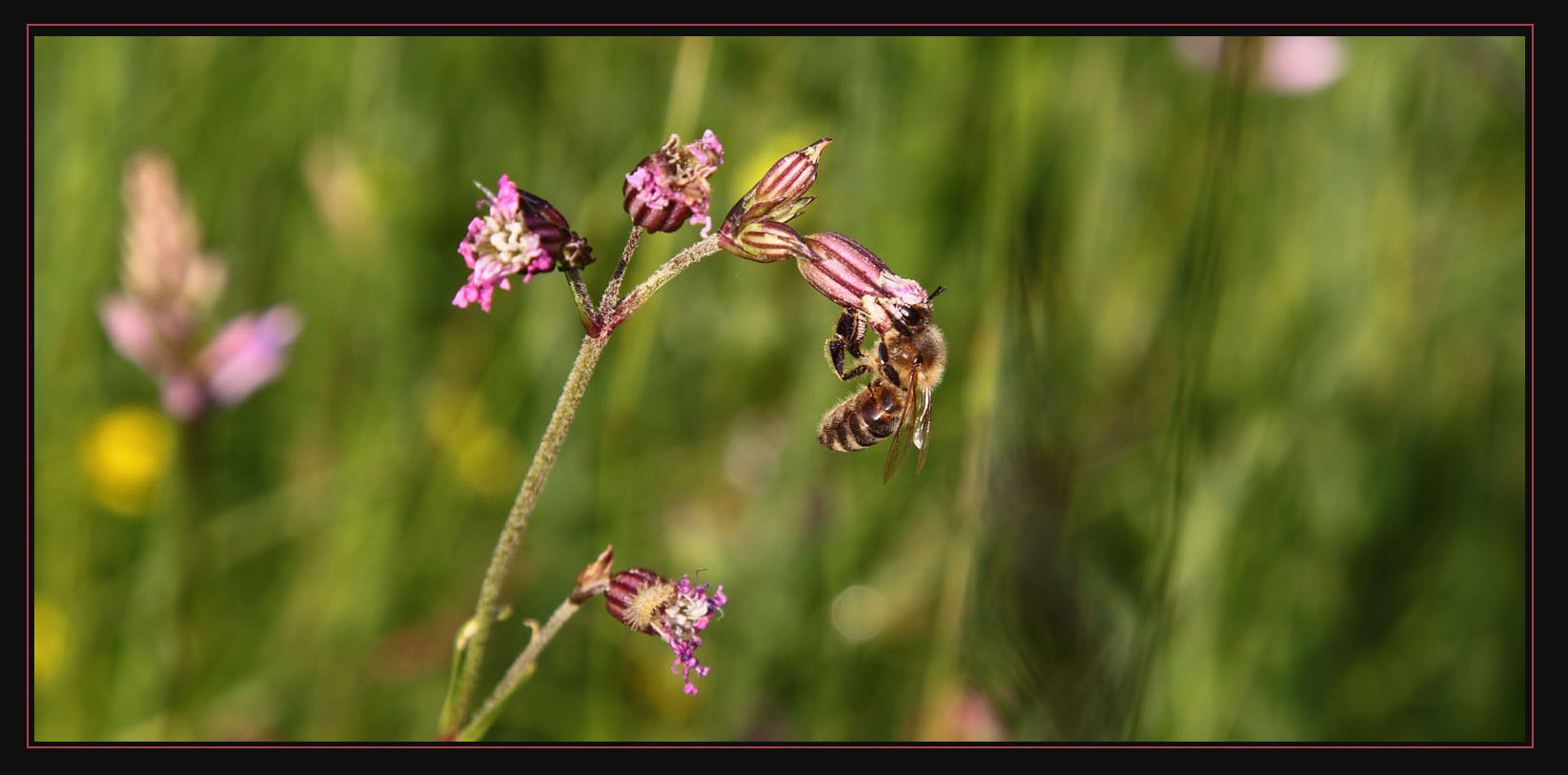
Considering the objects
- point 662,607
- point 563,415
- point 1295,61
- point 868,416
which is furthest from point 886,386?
point 1295,61

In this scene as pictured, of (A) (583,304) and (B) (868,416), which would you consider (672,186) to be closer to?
(A) (583,304)

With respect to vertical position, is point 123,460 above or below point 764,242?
below

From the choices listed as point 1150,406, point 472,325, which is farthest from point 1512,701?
point 472,325

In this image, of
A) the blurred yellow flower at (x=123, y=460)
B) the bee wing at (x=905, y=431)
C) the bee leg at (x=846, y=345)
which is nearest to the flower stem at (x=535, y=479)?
the bee wing at (x=905, y=431)

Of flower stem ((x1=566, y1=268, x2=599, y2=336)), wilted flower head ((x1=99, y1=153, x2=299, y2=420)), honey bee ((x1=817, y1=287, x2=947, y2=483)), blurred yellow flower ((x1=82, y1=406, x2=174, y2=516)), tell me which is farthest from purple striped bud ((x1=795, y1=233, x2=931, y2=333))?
blurred yellow flower ((x1=82, y1=406, x2=174, y2=516))

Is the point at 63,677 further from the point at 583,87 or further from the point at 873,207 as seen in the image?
the point at 873,207

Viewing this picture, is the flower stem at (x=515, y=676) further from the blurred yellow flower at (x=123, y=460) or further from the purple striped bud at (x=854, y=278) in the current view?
the blurred yellow flower at (x=123, y=460)

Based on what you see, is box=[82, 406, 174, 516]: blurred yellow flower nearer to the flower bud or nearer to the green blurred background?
the green blurred background
